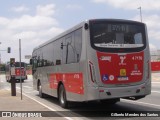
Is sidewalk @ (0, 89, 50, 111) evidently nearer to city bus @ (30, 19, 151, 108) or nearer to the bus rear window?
city bus @ (30, 19, 151, 108)

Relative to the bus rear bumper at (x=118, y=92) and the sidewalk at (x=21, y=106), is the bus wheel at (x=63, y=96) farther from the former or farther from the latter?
the bus rear bumper at (x=118, y=92)

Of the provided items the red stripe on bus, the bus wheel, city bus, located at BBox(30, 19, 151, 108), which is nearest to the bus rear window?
city bus, located at BBox(30, 19, 151, 108)

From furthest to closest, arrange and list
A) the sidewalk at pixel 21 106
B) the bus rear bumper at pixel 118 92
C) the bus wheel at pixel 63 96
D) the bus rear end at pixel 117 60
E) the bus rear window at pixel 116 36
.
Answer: the bus wheel at pixel 63 96 → the sidewalk at pixel 21 106 → the bus rear window at pixel 116 36 → the bus rear end at pixel 117 60 → the bus rear bumper at pixel 118 92

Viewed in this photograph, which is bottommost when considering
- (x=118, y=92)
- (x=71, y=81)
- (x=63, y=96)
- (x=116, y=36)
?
(x=63, y=96)

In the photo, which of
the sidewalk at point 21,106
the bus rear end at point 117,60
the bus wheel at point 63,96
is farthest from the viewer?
the bus wheel at point 63,96

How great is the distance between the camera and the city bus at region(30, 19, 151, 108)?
12.7 m

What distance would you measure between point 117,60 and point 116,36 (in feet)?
2.83

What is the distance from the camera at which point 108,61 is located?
12.8m

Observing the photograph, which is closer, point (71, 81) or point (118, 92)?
point (118, 92)

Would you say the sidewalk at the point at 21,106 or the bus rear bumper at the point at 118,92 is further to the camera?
the sidewalk at the point at 21,106

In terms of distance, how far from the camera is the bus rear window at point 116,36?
12.9 m

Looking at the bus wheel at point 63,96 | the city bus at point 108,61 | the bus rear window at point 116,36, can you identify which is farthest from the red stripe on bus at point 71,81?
the bus rear window at point 116,36

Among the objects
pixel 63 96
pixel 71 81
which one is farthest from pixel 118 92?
pixel 63 96

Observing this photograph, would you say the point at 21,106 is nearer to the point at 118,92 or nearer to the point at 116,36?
the point at 118,92
